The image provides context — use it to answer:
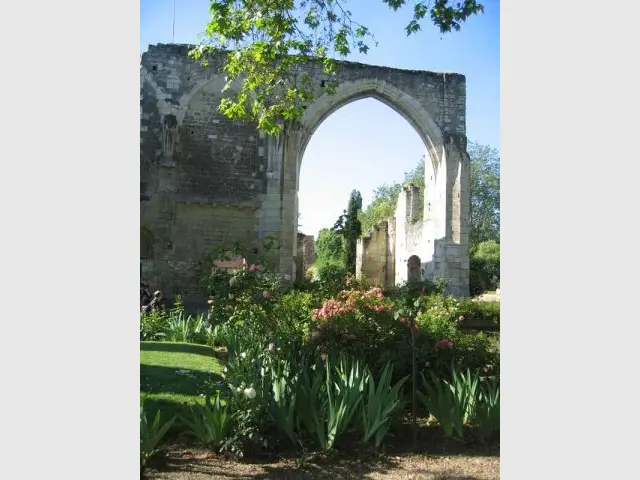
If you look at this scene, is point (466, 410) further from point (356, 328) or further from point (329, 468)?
point (356, 328)

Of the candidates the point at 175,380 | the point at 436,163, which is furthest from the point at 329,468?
the point at 436,163

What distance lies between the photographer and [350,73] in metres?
14.6

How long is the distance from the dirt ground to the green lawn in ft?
1.31

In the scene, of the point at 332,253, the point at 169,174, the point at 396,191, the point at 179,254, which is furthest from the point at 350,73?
the point at 396,191

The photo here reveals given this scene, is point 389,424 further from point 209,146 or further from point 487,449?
point 209,146

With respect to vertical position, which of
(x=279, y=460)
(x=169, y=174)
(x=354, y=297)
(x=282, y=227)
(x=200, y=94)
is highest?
(x=200, y=94)

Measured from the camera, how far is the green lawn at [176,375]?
426 cm

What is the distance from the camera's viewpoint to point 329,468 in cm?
304

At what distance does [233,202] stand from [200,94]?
302 centimetres

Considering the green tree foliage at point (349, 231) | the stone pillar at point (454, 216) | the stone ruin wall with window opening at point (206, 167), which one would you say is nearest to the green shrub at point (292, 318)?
the stone ruin wall with window opening at point (206, 167)

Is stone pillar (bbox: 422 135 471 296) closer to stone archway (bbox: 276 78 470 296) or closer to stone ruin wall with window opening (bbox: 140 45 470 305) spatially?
stone archway (bbox: 276 78 470 296)

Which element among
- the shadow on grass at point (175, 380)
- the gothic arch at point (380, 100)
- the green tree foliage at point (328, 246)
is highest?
the gothic arch at point (380, 100)

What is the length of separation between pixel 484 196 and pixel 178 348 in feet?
84.8

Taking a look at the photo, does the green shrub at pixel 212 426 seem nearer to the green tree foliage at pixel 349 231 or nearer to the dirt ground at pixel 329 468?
the dirt ground at pixel 329 468
